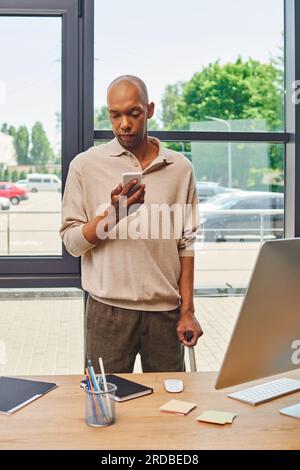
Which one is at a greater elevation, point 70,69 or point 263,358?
point 70,69

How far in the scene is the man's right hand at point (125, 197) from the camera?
209cm

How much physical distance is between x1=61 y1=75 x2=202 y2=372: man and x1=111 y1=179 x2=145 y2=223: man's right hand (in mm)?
51

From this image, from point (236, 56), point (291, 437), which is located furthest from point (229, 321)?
point (291, 437)

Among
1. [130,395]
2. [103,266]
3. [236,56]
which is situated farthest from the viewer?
[236,56]

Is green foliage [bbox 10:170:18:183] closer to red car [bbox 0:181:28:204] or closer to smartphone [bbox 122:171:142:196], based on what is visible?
red car [bbox 0:181:28:204]

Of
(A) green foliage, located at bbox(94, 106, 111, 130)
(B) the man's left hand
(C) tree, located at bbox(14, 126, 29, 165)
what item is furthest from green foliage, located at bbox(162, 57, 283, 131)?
(B) the man's left hand

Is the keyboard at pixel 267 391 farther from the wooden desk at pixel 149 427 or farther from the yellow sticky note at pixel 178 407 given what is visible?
the yellow sticky note at pixel 178 407

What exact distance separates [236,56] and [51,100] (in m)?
0.95

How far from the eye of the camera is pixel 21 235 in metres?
2.95

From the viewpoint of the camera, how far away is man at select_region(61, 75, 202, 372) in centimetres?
225

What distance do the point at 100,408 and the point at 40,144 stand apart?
1.73 meters

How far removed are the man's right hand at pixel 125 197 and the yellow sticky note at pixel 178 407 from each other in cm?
74

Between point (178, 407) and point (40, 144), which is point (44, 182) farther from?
point (178, 407)
